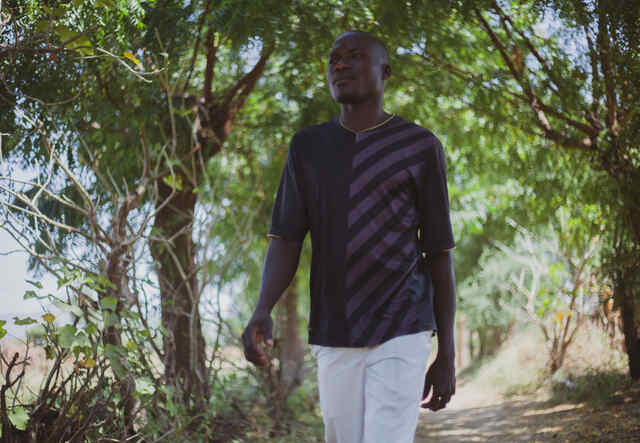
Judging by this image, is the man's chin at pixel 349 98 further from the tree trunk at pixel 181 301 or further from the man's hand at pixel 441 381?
the tree trunk at pixel 181 301

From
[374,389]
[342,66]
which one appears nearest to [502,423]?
[374,389]

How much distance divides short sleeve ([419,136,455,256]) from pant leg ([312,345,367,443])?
493 mm

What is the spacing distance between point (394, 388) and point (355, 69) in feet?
4.04

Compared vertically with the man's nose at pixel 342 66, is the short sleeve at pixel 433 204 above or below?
below

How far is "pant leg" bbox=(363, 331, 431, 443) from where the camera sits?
207 centimetres

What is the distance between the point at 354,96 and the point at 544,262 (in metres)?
9.85

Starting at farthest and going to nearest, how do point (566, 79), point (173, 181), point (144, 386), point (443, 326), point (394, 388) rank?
point (566, 79), point (173, 181), point (144, 386), point (443, 326), point (394, 388)

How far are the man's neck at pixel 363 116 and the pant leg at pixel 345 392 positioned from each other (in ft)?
2.89

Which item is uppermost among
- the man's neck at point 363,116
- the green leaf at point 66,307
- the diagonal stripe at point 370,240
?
the man's neck at point 363,116

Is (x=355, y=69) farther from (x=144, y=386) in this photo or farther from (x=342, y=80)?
(x=144, y=386)

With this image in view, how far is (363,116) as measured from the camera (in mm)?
2486

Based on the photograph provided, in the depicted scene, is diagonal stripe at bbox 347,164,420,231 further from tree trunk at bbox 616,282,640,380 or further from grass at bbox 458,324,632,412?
grass at bbox 458,324,632,412

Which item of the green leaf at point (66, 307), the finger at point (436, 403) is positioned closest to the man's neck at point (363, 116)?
the finger at point (436, 403)

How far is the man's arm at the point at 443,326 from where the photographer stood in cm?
231
